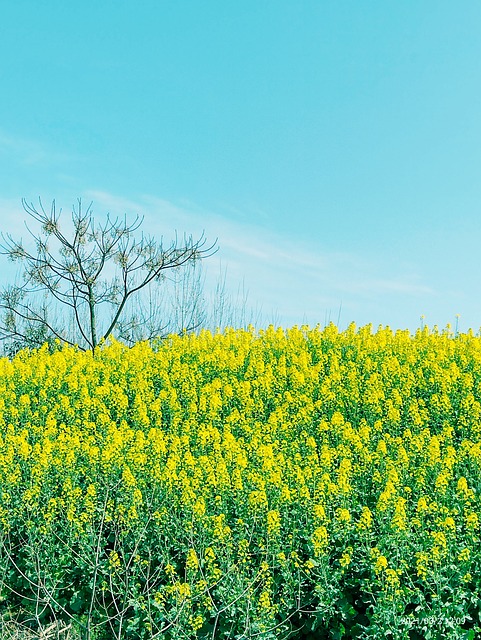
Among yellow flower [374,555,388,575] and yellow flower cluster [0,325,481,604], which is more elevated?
yellow flower cluster [0,325,481,604]

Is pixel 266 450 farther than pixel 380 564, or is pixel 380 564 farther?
pixel 266 450

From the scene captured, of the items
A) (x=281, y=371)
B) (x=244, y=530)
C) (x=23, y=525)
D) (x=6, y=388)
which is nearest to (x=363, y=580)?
(x=244, y=530)

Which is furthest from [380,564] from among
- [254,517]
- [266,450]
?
[266,450]

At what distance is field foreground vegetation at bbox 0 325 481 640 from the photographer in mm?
3773

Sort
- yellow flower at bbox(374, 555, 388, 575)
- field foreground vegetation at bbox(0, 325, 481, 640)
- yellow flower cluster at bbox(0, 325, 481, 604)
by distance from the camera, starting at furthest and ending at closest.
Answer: yellow flower cluster at bbox(0, 325, 481, 604) → field foreground vegetation at bbox(0, 325, 481, 640) → yellow flower at bbox(374, 555, 388, 575)

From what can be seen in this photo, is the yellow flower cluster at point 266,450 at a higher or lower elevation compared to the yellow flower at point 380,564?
higher

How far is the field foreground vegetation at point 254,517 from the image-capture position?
12.4 ft

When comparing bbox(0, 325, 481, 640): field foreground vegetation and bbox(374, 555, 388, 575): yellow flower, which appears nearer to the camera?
bbox(374, 555, 388, 575): yellow flower

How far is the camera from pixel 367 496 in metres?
4.52

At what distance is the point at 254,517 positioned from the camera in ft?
13.3

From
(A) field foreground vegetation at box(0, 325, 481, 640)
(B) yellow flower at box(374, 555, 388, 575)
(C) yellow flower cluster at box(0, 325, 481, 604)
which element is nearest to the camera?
(B) yellow flower at box(374, 555, 388, 575)

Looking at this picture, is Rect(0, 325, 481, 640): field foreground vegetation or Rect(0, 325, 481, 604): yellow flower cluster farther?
Rect(0, 325, 481, 604): yellow flower cluster

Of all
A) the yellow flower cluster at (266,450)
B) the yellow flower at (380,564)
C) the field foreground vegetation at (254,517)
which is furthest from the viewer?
the yellow flower cluster at (266,450)

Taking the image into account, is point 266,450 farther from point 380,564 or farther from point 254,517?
point 380,564
